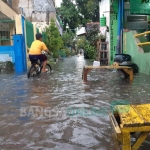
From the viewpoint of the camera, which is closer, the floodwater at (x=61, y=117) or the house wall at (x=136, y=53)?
the floodwater at (x=61, y=117)

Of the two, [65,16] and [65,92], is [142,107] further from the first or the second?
[65,16]

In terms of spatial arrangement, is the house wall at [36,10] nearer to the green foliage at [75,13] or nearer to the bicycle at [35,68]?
the green foliage at [75,13]


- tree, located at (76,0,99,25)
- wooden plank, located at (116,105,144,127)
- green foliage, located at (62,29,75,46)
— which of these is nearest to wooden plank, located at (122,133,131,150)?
wooden plank, located at (116,105,144,127)

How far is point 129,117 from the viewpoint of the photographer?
2.49 meters

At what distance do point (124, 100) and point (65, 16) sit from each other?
36575 millimetres

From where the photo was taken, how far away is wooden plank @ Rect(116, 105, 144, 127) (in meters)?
2.32

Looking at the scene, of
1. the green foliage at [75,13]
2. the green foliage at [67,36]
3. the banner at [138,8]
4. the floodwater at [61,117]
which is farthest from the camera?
the green foliage at [67,36]

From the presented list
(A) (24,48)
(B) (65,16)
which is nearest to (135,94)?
(A) (24,48)

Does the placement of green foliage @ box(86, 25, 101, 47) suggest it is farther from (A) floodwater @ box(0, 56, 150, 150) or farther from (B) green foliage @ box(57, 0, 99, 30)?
(A) floodwater @ box(0, 56, 150, 150)

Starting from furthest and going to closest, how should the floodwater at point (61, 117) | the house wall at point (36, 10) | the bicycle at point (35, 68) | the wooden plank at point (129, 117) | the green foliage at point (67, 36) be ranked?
the green foliage at point (67, 36), the house wall at point (36, 10), the bicycle at point (35, 68), the floodwater at point (61, 117), the wooden plank at point (129, 117)

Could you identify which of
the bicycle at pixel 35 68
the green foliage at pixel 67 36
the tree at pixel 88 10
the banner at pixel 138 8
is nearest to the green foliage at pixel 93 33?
the banner at pixel 138 8

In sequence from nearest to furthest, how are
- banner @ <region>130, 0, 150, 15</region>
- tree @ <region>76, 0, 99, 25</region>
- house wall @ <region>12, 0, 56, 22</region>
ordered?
banner @ <region>130, 0, 150, 15</region>, tree @ <region>76, 0, 99, 25</region>, house wall @ <region>12, 0, 56, 22</region>

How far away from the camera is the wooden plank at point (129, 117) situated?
7.61 feet

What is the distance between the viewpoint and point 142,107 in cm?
290
